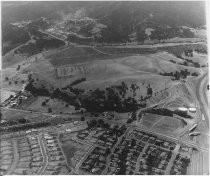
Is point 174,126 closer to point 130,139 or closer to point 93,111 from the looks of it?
point 130,139

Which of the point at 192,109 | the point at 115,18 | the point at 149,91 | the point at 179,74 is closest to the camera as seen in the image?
the point at 192,109

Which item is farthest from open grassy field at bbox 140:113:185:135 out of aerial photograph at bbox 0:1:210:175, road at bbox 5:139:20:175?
road at bbox 5:139:20:175

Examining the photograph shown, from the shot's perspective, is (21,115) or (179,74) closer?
(21,115)

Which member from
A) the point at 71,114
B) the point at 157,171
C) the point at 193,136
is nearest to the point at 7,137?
the point at 71,114

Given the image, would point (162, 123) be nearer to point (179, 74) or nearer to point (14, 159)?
point (179, 74)

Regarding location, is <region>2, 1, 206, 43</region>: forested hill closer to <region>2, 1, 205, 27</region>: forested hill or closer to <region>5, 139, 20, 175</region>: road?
<region>2, 1, 205, 27</region>: forested hill

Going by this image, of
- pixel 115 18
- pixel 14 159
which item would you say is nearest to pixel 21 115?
pixel 14 159

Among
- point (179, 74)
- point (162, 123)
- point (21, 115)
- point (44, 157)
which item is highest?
point (179, 74)

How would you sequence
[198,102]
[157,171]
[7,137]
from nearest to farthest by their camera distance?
1. [157,171]
2. [7,137]
3. [198,102]
